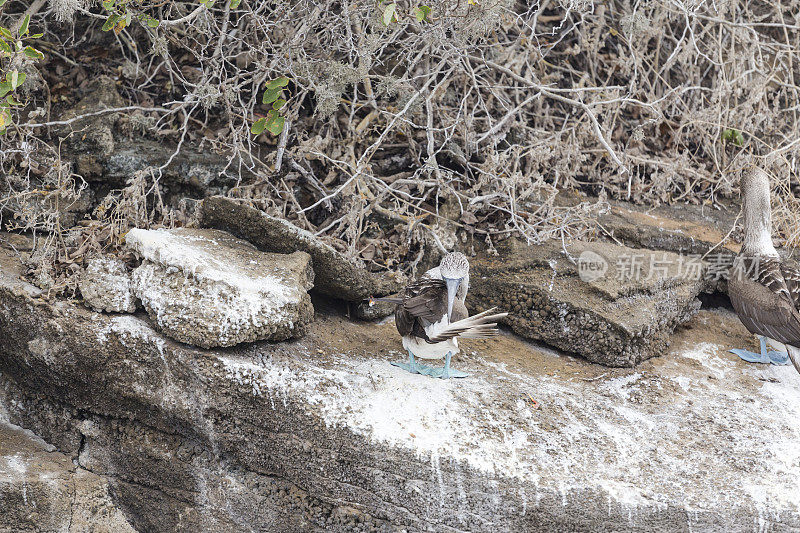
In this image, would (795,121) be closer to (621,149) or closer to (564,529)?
(621,149)

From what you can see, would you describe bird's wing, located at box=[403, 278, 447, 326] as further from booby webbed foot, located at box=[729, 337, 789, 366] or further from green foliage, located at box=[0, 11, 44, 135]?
green foliage, located at box=[0, 11, 44, 135]

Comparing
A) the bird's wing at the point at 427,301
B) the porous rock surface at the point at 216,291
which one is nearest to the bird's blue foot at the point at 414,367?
the bird's wing at the point at 427,301

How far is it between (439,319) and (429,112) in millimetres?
1832

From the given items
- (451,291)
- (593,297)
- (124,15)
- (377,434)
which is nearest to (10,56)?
(124,15)

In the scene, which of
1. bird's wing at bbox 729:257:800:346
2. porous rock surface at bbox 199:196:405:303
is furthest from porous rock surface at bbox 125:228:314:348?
bird's wing at bbox 729:257:800:346

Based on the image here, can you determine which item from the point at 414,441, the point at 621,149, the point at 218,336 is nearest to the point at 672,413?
the point at 414,441

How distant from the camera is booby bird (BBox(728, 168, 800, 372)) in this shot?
441cm

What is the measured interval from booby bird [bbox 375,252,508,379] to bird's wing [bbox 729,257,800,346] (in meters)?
1.73

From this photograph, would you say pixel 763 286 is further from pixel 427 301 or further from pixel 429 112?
pixel 429 112

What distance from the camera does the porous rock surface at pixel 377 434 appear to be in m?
3.45

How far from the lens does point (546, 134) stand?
231 inches

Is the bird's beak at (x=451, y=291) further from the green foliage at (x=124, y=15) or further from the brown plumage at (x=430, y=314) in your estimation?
the green foliage at (x=124, y=15)

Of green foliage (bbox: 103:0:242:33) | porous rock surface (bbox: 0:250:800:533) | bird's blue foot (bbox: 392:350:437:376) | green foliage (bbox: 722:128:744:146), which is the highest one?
green foliage (bbox: 103:0:242:33)

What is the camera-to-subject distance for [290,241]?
174 inches
